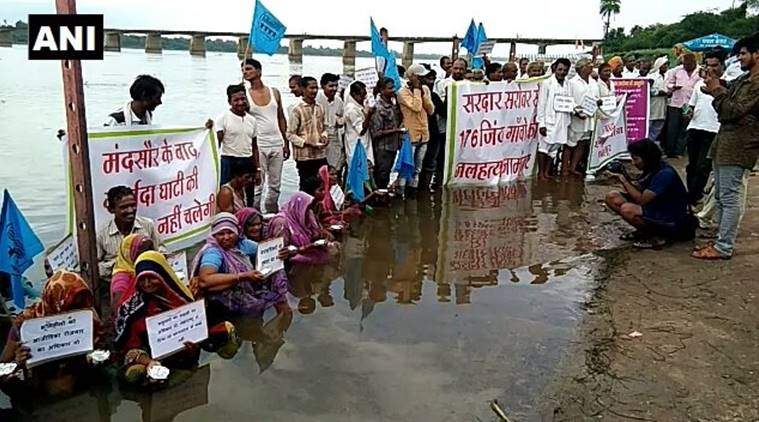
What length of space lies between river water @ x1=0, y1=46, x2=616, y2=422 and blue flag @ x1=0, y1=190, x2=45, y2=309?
101 centimetres

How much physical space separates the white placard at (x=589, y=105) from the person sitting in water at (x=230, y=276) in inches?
250

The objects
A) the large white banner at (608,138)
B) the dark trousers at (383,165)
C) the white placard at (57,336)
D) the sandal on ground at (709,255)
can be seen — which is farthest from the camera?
the large white banner at (608,138)

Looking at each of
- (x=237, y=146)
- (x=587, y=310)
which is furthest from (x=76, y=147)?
(x=587, y=310)

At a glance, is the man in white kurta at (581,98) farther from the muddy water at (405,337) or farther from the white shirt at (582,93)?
the muddy water at (405,337)

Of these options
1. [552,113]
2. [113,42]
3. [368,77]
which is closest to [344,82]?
[368,77]

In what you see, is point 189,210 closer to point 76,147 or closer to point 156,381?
point 76,147

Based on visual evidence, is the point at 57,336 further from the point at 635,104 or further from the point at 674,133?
the point at 674,133

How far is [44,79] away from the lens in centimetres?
2970

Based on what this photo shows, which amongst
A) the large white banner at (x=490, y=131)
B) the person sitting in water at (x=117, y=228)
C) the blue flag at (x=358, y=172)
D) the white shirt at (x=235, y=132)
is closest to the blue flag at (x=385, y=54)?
the large white banner at (x=490, y=131)

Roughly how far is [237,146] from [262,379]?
317 cm

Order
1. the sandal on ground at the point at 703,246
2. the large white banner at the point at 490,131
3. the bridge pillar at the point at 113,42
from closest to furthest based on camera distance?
the sandal on ground at the point at 703,246 < the large white banner at the point at 490,131 < the bridge pillar at the point at 113,42

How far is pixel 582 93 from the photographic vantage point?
9859 millimetres

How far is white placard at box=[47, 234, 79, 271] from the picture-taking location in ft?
13.2

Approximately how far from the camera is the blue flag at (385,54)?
8.74 m
